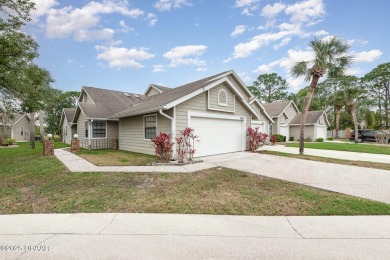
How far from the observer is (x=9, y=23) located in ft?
33.2

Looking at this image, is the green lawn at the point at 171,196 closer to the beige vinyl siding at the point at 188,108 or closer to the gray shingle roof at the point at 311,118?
the beige vinyl siding at the point at 188,108

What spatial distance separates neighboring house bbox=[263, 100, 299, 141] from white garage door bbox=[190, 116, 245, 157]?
1481 cm

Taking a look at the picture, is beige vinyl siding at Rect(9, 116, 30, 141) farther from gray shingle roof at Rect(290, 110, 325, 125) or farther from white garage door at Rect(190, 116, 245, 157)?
gray shingle roof at Rect(290, 110, 325, 125)

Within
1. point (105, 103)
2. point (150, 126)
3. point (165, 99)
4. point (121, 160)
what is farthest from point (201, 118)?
point (105, 103)

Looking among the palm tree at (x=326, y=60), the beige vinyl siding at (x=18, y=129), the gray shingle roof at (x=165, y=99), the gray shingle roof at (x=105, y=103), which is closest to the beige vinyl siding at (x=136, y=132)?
the gray shingle roof at (x=165, y=99)

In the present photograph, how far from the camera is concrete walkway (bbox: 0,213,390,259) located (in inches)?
106

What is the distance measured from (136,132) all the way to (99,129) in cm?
513

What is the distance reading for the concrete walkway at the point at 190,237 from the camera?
2700 mm

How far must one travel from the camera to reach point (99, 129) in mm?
16500

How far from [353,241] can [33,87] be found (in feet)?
48.7

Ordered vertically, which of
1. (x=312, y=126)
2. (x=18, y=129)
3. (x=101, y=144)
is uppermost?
(x=312, y=126)

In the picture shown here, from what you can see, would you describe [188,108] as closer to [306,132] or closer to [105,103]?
[105,103]

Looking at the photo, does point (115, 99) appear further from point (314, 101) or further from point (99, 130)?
point (314, 101)

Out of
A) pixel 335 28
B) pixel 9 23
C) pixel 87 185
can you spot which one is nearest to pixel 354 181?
pixel 87 185
